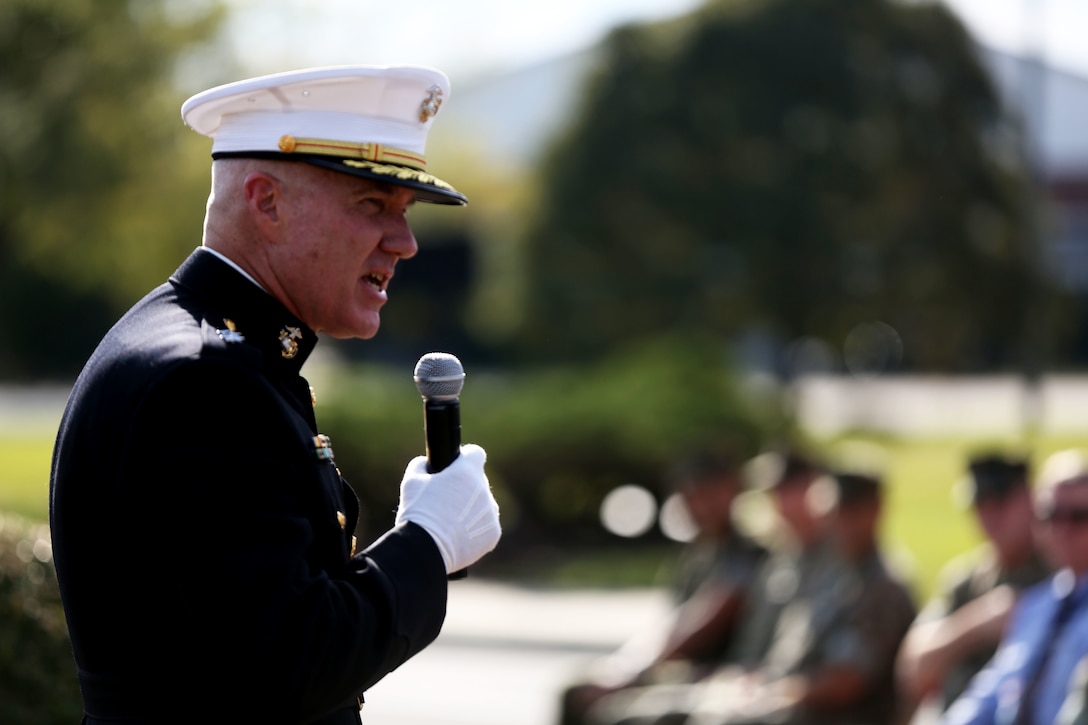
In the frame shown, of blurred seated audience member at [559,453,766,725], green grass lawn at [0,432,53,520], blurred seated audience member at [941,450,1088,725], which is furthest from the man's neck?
green grass lawn at [0,432,53,520]

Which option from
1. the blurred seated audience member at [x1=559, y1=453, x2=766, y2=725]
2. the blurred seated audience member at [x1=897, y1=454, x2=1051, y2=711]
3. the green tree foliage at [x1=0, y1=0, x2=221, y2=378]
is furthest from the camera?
the green tree foliage at [x1=0, y1=0, x2=221, y2=378]

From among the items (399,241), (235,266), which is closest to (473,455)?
(399,241)

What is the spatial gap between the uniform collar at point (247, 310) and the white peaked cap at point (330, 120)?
173 millimetres

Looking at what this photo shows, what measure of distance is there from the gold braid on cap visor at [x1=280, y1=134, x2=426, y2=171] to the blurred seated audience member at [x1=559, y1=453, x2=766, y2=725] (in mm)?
5378

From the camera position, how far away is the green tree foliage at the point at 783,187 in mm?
26281

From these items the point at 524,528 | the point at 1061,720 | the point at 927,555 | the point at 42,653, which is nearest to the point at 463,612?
the point at 524,528

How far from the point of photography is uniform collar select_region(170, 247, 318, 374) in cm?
239

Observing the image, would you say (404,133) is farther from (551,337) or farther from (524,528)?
(551,337)

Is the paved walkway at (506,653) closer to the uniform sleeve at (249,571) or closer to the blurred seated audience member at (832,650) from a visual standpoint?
the blurred seated audience member at (832,650)

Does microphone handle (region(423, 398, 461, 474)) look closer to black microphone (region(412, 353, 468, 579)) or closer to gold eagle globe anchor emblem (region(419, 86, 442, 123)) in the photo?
black microphone (region(412, 353, 468, 579))

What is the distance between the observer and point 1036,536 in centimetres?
594

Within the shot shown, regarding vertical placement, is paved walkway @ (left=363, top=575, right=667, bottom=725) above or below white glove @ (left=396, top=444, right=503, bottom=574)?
above

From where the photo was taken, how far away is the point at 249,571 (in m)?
2.07

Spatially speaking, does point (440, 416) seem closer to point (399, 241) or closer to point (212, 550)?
point (399, 241)
